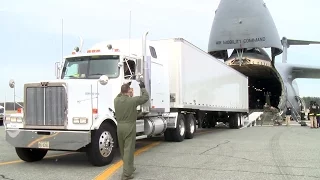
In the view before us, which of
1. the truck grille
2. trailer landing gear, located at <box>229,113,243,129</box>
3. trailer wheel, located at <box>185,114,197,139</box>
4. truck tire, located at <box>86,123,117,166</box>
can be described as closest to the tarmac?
truck tire, located at <box>86,123,117,166</box>

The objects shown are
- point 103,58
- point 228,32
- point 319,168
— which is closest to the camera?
point 319,168

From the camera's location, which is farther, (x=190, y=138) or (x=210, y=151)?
(x=190, y=138)

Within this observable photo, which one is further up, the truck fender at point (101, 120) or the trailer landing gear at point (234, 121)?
the truck fender at point (101, 120)

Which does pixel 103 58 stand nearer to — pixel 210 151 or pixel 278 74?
pixel 210 151

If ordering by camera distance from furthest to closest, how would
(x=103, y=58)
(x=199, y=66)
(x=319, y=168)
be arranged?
(x=199, y=66), (x=103, y=58), (x=319, y=168)

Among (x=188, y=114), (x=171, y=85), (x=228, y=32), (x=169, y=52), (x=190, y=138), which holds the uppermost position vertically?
(x=228, y=32)

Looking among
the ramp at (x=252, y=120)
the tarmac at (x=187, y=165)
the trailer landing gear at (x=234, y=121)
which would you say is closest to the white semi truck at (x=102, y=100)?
the tarmac at (x=187, y=165)

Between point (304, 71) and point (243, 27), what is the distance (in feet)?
39.9

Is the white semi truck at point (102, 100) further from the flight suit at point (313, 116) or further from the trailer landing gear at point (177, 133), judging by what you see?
the flight suit at point (313, 116)

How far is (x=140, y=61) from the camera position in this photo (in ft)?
33.3

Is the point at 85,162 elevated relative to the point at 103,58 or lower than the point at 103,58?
lower

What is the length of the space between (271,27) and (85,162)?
99.9 ft

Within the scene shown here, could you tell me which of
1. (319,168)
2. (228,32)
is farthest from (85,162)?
(228,32)

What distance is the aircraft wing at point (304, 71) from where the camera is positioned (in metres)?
40.9
